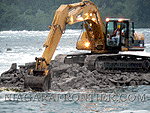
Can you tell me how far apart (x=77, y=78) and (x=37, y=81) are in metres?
3.34

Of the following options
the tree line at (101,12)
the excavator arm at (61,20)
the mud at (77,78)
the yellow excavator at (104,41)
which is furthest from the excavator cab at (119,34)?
the tree line at (101,12)

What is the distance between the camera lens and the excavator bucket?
13.4 metres

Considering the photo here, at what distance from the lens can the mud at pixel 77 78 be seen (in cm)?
1608

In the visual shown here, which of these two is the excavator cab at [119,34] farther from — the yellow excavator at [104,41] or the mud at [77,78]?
the mud at [77,78]

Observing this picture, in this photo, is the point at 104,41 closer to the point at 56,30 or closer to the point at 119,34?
the point at 119,34

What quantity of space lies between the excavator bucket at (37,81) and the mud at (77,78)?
5.48 feet

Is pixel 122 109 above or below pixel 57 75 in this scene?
below

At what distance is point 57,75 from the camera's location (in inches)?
677

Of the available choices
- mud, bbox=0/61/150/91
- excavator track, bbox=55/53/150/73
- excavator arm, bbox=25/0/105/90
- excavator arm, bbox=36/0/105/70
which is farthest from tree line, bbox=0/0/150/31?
excavator arm, bbox=36/0/105/70

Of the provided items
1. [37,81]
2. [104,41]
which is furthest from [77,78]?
[104,41]

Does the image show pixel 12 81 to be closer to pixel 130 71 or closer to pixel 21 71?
pixel 21 71

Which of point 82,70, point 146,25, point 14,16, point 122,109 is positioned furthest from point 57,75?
point 14,16

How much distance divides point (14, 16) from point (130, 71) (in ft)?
552

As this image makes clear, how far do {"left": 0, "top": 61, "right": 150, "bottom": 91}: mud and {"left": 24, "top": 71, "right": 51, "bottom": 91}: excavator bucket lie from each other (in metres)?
1.67
